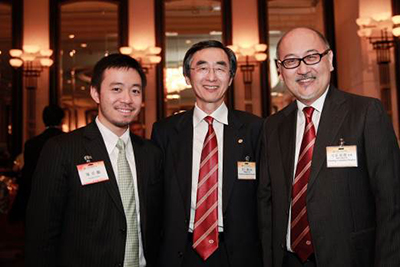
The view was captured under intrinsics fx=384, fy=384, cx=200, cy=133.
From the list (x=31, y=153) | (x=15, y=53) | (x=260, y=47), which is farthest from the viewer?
(x=260, y=47)

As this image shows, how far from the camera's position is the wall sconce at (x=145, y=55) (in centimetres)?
814

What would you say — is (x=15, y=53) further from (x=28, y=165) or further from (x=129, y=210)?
(x=129, y=210)

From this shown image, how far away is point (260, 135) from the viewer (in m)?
2.27

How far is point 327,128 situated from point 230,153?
583 mm

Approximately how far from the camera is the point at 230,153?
217 centimetres

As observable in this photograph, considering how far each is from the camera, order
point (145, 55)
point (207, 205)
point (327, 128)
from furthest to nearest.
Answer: point (145, 55), point (207, 205), point (327, 128)

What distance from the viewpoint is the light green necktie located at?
6.02 feet

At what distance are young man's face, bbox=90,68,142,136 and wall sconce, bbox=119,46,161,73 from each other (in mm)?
6344

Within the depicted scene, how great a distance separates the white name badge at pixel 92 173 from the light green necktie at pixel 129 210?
9cm

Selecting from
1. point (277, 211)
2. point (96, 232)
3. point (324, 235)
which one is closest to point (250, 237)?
point (277, 211)

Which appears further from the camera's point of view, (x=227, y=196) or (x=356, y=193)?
(x=227, y=196)

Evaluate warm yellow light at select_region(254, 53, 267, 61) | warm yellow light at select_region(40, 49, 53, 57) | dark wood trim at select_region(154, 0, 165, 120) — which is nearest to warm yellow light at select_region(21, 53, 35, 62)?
warm yellow light at select_region(40, 49, 53, 57)

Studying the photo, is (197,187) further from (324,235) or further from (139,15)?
(139,15)

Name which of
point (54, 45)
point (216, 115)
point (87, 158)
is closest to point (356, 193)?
point (216, 115)
